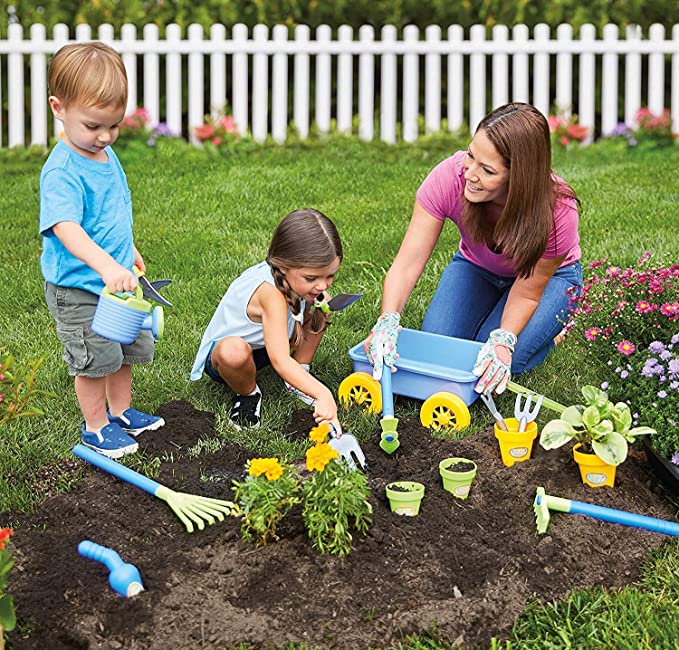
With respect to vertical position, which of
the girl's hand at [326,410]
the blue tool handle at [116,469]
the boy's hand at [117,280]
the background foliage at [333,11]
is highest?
the background foliage at [333,11]

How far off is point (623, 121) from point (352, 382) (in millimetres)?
4790

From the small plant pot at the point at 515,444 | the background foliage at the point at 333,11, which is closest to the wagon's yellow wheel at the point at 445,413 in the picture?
the small plant pot at the point at 515,444

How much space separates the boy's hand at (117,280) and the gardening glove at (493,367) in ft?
3.91

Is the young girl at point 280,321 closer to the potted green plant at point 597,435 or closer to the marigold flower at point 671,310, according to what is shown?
the potted green plant at point 597,435

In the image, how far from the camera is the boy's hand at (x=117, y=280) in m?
2.79

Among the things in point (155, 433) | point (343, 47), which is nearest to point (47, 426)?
point (155, 433)

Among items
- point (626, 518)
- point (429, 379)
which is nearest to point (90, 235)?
point (429, 379)

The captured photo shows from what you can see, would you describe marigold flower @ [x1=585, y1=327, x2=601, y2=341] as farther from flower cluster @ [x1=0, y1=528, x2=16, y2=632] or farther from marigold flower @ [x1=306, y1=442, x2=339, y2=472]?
flower cluster @ [x1=0, y1=528, x2=16, y2=632]

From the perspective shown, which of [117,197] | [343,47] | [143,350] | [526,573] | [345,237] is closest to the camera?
[526,573]

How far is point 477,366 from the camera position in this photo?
11.0 feet

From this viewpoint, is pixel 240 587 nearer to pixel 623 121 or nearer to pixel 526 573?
pixel 526 573

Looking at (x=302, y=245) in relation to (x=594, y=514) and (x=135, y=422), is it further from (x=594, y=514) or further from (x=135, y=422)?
(x=594, y=514)

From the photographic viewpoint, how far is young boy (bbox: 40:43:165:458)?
2.84 metres

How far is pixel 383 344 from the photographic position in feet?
11.2
